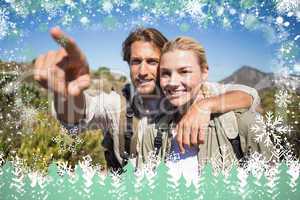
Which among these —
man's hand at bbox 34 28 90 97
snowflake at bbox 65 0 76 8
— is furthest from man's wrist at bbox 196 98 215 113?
snowflake at bbox 65 0 76 8

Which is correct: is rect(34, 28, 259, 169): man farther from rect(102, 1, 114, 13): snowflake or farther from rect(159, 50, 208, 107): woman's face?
rect(102, 1, 114, 13): snowflake

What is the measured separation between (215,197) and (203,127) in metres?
0.42

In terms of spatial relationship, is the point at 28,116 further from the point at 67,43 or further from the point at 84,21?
the point at 84,21

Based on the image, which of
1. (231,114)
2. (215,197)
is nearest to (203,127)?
(231,114)

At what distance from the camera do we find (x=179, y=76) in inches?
117

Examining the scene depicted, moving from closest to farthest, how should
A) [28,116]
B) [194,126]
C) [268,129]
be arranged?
[194,126], [268,129], [28,116]

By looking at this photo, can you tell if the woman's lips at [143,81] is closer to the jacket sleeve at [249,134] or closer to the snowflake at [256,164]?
the jacket sleeve at [249,134]

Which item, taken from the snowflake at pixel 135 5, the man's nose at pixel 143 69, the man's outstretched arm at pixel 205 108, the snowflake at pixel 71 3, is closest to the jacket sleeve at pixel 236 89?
the man's outstretched arm at pixel 205 108

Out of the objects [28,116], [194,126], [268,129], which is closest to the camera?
[194,126]

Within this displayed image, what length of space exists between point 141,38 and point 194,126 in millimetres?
592

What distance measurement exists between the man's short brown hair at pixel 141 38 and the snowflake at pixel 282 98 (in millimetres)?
730

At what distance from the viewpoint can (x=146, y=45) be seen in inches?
119

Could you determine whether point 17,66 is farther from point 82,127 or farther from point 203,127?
point 203,127

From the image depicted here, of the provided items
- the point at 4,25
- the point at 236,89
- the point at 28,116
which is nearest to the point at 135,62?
the point at 236,89
